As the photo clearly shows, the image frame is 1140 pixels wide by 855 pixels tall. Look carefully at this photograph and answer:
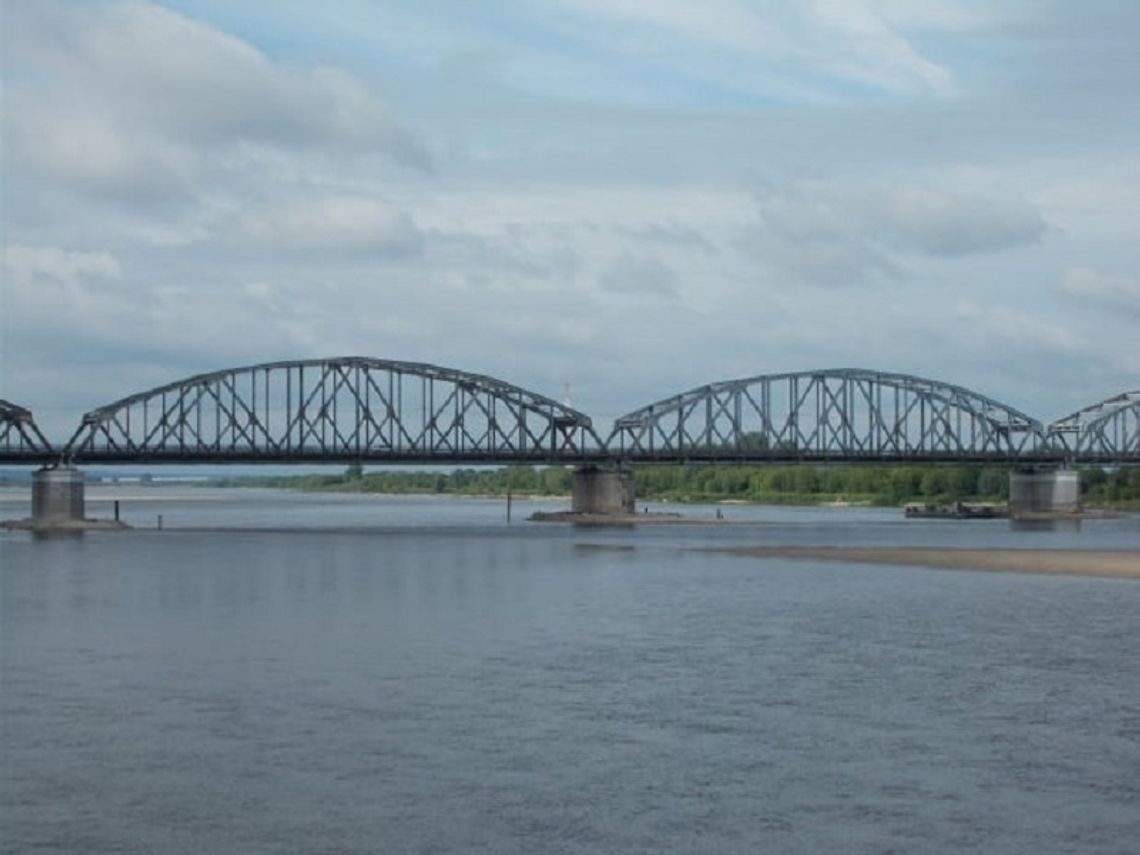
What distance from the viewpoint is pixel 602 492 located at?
639 feet

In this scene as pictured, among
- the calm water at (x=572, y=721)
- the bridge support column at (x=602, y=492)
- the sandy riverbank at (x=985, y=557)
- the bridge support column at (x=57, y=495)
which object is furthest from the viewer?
the bridge support column at (x=602, y=492)

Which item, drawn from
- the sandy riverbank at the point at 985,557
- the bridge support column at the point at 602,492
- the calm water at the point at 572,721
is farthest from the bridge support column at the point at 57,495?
the calm water at the point at 572,721

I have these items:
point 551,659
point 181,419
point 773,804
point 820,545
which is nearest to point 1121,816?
point 773,804

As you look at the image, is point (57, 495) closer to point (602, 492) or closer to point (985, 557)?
point (602, 492)

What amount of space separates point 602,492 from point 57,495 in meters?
57.8

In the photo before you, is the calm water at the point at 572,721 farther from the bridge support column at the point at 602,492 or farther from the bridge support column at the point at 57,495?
the bridge support column at the point at 602,492

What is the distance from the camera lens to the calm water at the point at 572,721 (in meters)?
29.5

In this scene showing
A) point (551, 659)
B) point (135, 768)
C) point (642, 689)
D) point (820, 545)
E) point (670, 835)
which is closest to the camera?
point (670, 835)

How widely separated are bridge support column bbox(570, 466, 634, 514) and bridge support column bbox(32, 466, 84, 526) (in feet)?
175

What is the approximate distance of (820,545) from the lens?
124 m

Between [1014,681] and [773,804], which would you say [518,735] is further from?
[1014,681]

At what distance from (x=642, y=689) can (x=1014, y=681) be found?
9.09m

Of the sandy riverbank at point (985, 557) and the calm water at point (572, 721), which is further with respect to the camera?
the sandy riverbank at point (985, 557)

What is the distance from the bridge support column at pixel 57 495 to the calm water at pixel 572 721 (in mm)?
88772
